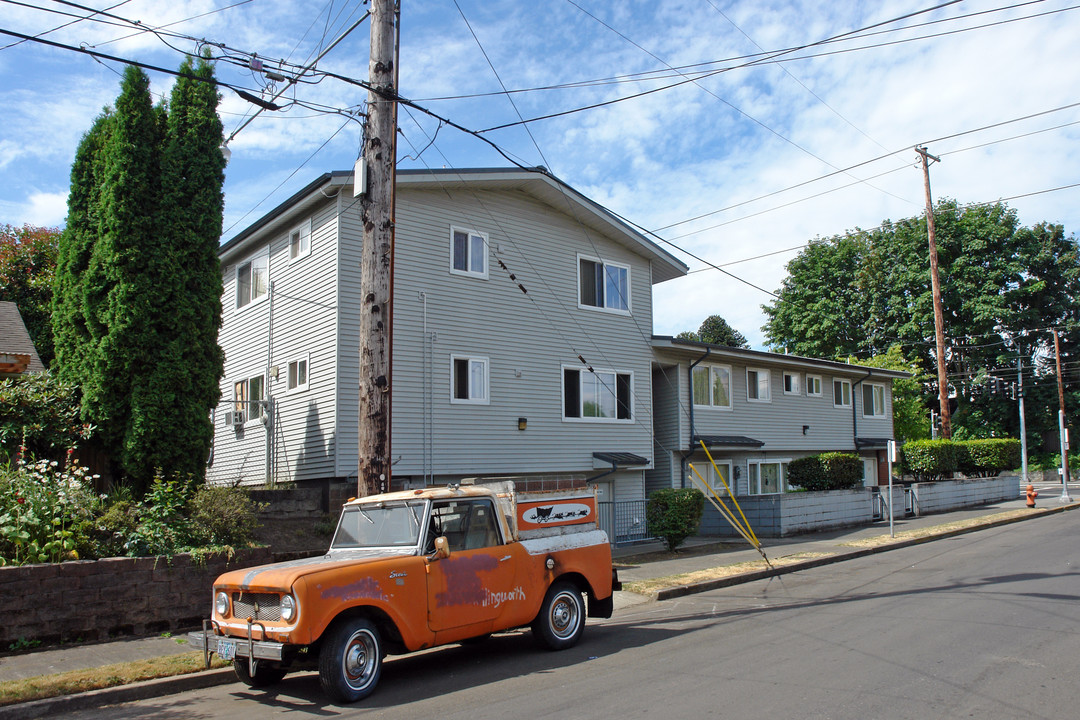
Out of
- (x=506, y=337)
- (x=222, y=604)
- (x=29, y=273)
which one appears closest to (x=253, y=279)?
(x=506, y=337)

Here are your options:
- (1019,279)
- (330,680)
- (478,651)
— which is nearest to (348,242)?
(478,651)

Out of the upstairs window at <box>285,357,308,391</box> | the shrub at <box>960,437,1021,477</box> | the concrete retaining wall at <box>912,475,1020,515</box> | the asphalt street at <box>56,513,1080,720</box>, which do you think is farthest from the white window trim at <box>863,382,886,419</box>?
the upstairs window at <box>285,357,308,391</box>

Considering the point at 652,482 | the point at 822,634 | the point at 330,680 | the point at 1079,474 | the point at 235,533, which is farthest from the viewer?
the point at 1079,474

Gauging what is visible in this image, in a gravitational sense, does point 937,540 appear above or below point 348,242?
below

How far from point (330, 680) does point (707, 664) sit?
3.56m

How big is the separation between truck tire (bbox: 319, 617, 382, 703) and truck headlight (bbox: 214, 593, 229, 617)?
1173 millimetres

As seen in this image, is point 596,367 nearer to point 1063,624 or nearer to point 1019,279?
point 1063,624

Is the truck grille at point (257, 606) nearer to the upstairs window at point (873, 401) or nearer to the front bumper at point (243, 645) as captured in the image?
the front bumper at point (243, 645)

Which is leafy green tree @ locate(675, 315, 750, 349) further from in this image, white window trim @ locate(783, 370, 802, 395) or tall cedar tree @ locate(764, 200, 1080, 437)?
white window trim @ locate(783, 370, 802, 395)

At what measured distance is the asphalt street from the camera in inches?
255

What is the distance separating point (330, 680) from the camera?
6988 millimetres

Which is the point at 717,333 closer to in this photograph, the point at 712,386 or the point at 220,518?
the point at 712,386

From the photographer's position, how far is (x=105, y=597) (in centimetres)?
995

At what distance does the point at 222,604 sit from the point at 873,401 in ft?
101
